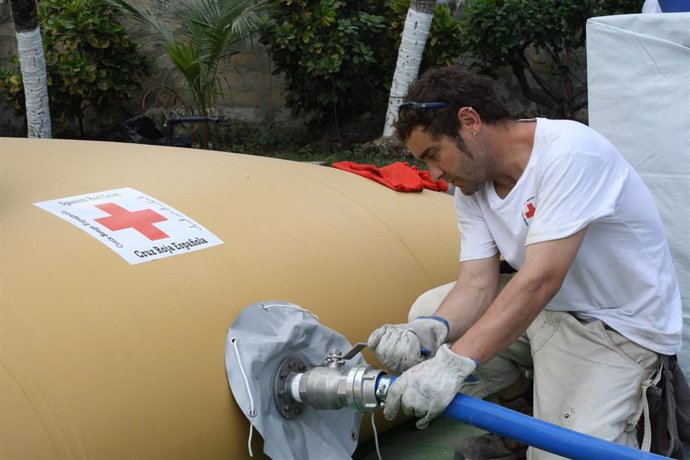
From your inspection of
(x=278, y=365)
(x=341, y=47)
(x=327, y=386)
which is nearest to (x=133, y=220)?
(x=278, y=365)

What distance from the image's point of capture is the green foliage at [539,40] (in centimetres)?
668

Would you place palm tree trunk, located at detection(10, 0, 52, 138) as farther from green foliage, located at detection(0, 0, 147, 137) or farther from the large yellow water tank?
the large yellow water tank

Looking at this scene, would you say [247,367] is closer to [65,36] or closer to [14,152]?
[14,152]

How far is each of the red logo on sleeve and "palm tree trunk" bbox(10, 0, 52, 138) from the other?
182 inches

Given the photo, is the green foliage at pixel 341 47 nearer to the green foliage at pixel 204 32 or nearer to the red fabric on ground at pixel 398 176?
the green foliage at pixel 204 32

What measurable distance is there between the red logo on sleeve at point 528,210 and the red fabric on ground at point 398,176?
91 cm

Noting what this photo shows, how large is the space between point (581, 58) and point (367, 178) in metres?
4.85

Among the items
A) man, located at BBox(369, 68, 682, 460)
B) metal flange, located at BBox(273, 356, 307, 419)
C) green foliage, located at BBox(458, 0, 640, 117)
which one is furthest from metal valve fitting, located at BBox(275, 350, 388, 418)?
green foliage, located at BBox(458, 0, 640, 117)

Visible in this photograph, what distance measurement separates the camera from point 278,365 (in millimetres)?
2154

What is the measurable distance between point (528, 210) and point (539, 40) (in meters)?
4.99

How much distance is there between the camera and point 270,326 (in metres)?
2.17

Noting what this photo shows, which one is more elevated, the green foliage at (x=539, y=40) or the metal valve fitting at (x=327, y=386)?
the green foliage at (x=539, y=40)

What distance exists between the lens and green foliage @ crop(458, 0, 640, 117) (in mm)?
6680

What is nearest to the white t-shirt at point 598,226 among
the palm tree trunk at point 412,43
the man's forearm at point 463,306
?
the man's forearm at point 463,306
